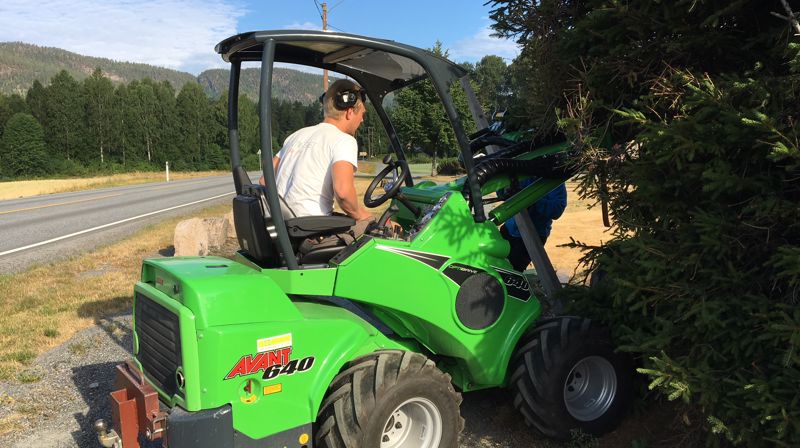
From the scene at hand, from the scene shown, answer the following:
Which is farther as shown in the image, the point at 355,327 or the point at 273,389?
the point at 355,327

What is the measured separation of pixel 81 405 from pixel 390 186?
2968 mm

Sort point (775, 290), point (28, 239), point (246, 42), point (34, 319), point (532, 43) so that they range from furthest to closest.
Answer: point (28, 239), point (34, 319), point (532, 43), point (246, 42), point (775, 290)

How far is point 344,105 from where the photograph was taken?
12.6 feet

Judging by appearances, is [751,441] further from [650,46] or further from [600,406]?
[650,46]

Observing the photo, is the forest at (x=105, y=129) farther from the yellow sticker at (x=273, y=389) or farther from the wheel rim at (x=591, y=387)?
the yellow sticker at (x=273, y=389)

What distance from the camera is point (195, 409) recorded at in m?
2.89

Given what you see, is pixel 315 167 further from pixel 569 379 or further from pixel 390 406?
pixel 569 379

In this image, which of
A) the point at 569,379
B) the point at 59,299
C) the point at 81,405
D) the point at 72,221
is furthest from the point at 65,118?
the point at 569,379

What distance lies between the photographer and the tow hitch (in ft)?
9.83

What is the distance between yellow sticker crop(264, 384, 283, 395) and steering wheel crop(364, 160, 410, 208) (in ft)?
4.46

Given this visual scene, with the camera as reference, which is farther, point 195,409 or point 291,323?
point 291,323

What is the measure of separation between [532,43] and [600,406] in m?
2.63

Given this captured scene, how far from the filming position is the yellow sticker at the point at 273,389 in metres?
3.03

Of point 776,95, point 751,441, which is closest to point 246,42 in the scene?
point 776,95
